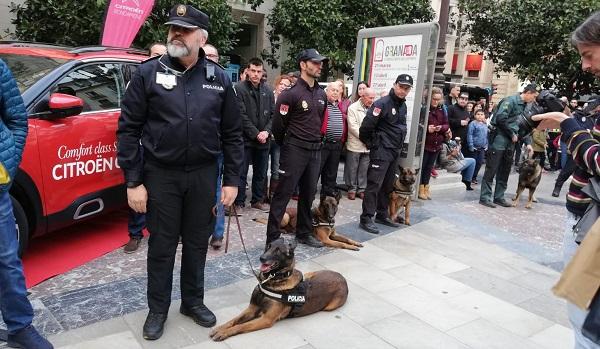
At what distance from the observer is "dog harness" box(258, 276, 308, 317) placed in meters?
3.34

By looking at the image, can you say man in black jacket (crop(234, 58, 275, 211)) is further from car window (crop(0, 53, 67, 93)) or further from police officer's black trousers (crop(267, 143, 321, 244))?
car window (crop(0, 53, 67, 93))

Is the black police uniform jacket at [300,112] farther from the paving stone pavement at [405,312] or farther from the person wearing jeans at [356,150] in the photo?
the person wearing jeans at [356,150]

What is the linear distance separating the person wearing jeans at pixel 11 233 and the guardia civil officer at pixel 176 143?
1.90 ft

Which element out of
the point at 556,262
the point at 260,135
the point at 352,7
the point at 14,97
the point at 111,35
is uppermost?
the point at 352,7

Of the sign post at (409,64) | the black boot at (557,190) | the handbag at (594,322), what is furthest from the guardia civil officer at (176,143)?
the black boot at (557,190)

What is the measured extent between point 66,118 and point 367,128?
348cm

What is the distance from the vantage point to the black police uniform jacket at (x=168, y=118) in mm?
2941

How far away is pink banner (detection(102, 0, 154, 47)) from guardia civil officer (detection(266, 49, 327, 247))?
144 inches

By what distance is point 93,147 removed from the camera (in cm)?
422

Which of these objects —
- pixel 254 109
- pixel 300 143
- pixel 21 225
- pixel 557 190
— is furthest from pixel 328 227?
pixel 557 190

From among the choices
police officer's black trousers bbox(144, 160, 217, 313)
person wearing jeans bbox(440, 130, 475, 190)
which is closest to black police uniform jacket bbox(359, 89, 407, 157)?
police officer's black trousers bbox(144, 160, 217, 313)

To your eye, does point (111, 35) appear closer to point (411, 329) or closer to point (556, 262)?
point (411, 329)

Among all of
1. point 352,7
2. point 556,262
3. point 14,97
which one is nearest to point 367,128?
point 556,262

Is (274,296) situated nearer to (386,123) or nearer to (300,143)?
(300,143)
